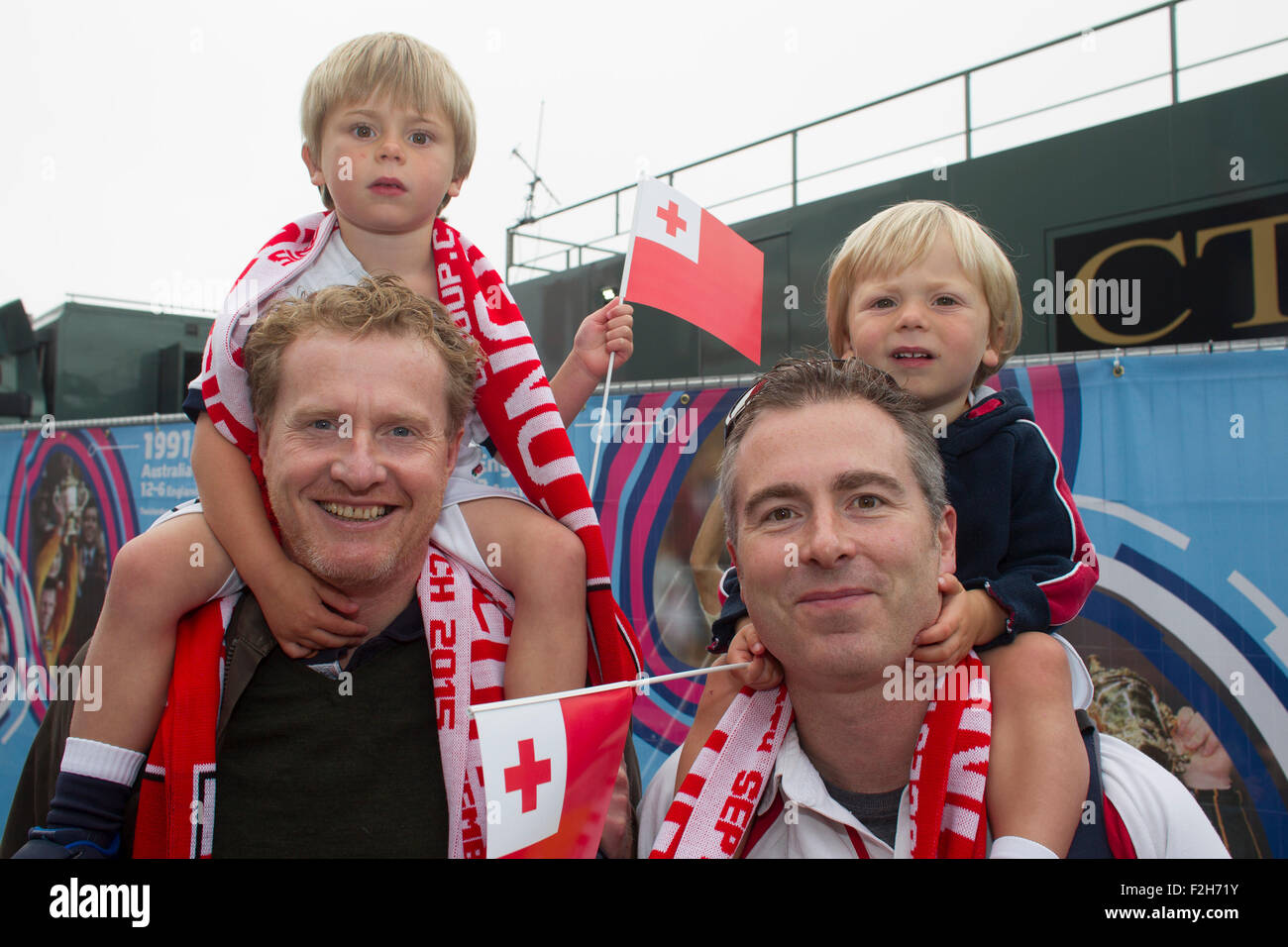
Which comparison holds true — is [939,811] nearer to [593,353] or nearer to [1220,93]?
[593,353]

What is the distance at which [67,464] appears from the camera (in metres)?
5.42

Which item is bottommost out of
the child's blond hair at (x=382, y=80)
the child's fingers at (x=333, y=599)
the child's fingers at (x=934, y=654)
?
the child's fingers at (x=934, y=654)

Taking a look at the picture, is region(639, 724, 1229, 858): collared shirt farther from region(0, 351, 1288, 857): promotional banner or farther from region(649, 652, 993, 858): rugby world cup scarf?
region(0, 351, 1288, 857): promotional banner

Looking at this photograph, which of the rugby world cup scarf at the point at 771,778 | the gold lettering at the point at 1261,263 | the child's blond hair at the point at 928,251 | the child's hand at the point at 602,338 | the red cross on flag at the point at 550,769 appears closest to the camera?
the red cross on flag at the point at 550,769

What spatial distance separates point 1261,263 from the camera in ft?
21.7

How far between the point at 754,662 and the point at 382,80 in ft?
4.70

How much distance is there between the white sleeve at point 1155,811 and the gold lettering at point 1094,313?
653 cm

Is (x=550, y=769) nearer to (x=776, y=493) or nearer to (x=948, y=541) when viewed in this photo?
(x=776, y=493)

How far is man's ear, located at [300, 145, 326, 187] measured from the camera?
6.04 feet

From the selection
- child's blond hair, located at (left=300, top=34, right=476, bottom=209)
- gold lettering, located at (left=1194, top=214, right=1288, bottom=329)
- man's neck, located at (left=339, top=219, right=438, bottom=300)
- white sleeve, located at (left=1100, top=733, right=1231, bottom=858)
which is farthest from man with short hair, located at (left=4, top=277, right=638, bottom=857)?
gold lettering, located at (left=1194, top=214, right=1288, bottom=329)

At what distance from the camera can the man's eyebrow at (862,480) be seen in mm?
1410

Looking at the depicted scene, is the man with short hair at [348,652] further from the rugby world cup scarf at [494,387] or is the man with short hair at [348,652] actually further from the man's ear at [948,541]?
the man's ear at [948,541]

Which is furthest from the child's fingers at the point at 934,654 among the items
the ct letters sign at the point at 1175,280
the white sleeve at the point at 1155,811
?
the ct letters sign at the point at 1175,280
